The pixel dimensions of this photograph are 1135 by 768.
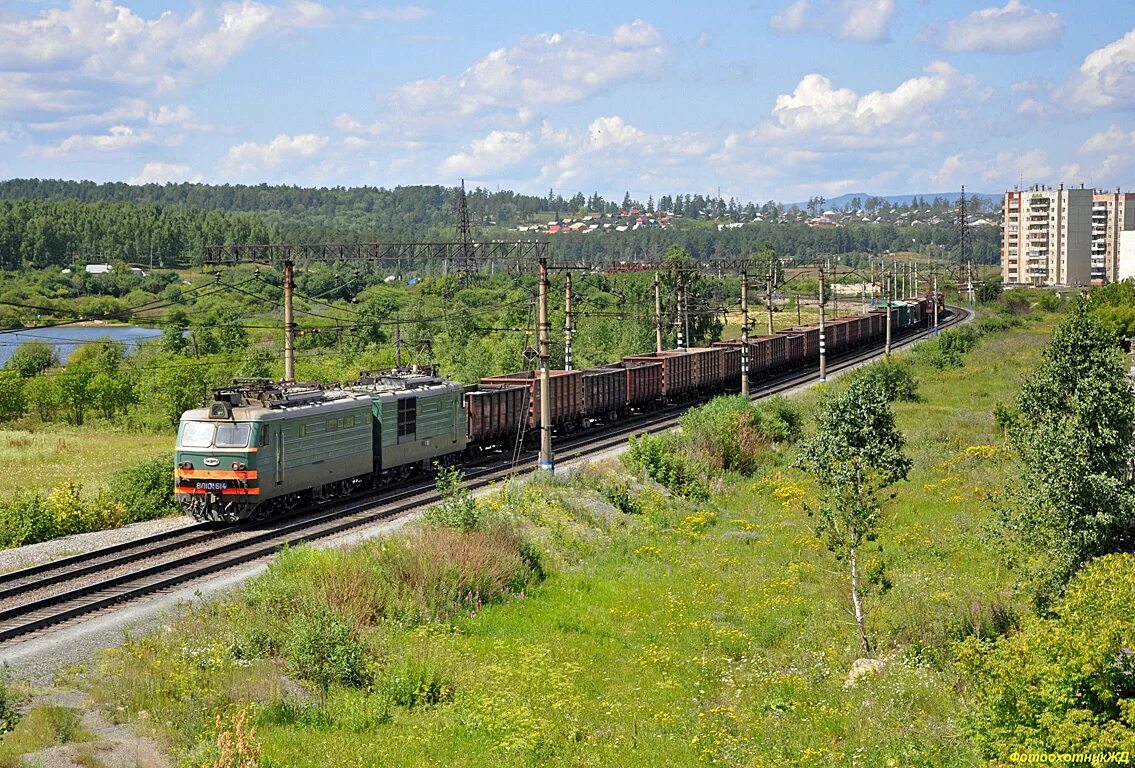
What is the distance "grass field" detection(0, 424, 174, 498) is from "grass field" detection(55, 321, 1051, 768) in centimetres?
2263

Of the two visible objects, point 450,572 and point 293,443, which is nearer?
point 450,572

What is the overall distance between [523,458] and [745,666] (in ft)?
77.7

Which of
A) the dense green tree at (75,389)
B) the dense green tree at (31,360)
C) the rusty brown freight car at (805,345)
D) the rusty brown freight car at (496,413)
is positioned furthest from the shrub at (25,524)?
the dense green tree at (31,360)

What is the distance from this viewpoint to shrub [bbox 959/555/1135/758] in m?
13.1

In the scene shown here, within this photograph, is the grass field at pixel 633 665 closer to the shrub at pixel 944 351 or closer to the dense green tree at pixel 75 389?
the dense green tree at pixel 75 389

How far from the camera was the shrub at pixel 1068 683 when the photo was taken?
1314 cm

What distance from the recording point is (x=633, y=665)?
2031cm

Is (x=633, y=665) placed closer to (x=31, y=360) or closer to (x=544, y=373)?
Answer: (x=544, y=373)

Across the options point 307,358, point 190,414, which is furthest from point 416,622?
point 307,358

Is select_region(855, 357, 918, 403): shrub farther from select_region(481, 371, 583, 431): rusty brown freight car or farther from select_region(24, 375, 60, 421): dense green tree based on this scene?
select_region(24, 375, 60, 421): dense green tree

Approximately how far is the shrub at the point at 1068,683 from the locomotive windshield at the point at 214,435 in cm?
1877

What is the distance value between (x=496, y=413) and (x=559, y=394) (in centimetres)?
508

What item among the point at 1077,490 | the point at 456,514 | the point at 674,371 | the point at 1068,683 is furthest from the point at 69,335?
the point at 1068,683

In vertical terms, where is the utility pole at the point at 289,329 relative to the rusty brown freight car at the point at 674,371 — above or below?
above
